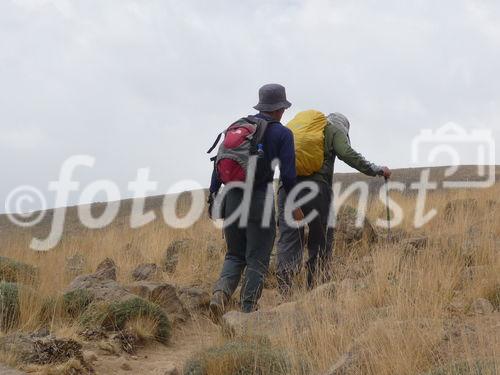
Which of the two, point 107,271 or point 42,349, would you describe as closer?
point 42,349

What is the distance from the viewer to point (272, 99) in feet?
20.2

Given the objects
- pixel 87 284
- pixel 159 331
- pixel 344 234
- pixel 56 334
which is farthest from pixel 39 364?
pixel 344 234

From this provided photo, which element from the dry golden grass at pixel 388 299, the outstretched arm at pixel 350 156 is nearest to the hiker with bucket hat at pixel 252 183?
the dry golden grass at pixel 388 299

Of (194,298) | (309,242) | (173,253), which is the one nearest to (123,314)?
(194,298)

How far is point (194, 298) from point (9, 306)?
1.80 m

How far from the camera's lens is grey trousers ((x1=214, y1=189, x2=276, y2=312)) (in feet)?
20.1

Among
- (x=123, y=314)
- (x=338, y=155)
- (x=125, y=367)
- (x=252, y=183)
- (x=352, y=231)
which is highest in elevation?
(x=338, y=155)

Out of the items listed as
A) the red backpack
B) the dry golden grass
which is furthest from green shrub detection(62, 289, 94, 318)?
the red backpack

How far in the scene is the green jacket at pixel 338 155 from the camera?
6.82 metres

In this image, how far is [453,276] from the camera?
591 cm

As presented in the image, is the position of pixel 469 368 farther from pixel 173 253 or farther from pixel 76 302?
pixel 173 253

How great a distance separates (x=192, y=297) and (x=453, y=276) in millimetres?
2360

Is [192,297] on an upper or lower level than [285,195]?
lower

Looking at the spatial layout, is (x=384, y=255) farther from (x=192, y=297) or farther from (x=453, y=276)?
(x=192, y=297)
